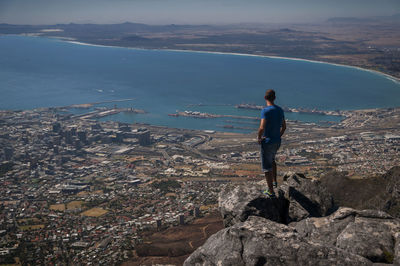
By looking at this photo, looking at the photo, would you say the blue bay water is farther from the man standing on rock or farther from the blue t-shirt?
the blue t-shirt

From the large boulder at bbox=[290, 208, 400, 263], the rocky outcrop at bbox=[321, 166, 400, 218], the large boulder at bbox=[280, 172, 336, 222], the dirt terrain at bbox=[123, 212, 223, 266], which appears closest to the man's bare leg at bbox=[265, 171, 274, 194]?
the large boulder at bbox=[280, 172, 336, 222]

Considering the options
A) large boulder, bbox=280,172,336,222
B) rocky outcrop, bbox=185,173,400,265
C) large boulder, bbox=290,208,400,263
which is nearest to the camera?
rocky outcrop, bbox=185,173,400,265

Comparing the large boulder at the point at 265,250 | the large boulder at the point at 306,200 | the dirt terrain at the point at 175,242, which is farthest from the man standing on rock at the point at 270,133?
the dirt terrain at the point at 175,242

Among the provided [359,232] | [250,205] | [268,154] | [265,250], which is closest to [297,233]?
[265,250]

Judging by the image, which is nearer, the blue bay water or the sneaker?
the sneaker

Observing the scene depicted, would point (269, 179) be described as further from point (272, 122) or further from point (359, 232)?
point (359, 232)

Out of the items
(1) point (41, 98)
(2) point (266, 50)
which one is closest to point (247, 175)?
(1) point (41, 98)
